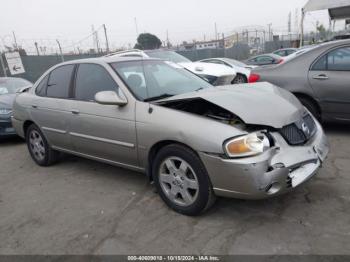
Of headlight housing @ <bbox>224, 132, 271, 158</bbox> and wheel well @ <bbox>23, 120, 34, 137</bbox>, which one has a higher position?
headlight housing @ <bbox>224, 132, 271, 158</bbox>

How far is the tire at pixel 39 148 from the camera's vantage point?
5.20 meters

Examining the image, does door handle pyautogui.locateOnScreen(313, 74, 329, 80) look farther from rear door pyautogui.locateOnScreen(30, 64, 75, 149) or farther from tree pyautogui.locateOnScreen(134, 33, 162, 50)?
tree pyautogui.locateOnScreen(134, 33, 162, 50)

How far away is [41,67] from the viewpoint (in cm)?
1772

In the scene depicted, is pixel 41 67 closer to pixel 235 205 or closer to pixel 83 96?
pixel 83 96

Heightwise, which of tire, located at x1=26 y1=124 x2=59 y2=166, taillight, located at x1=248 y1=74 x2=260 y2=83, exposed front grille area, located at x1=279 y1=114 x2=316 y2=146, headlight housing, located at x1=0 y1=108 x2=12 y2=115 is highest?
taillight, located at x1=248 y1=74 x2=260 y2=83

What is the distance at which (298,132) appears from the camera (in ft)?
10.7

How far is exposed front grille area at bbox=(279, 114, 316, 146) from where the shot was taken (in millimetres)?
3146

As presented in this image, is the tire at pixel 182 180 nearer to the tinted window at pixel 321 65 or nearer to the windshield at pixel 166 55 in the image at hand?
the tinted window at pixel 321 65

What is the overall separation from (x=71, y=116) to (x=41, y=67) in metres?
14.7

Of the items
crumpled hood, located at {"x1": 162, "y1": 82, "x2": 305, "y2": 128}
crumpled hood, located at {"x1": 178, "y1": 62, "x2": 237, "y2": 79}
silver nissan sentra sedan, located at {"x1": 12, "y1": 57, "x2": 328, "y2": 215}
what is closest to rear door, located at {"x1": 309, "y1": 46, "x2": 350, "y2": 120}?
silver nissan sentra sedan, located at {"x1": 12, "y1": 57, "x2": 328, "y2": 215}

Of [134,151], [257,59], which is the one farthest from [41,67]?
[134,151]

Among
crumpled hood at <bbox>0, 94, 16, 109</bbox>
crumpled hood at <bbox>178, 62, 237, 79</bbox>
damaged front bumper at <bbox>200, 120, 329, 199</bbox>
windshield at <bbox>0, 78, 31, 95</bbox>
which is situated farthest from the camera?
crumpled hood at <bbox>178, 62, 237, 79</bbox>

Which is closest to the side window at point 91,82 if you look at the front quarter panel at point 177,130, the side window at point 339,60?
the front quarter panel at point 177,130

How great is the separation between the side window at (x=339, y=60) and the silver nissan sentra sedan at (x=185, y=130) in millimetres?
1992
